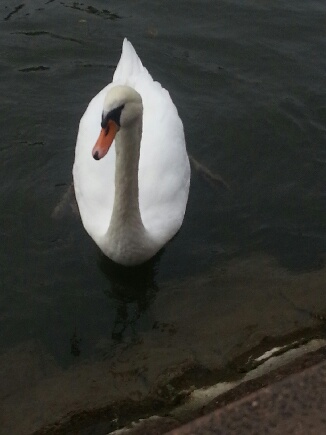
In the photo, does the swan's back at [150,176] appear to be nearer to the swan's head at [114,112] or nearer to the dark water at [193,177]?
the dark water at [193,177]

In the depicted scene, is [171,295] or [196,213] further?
[196,213]

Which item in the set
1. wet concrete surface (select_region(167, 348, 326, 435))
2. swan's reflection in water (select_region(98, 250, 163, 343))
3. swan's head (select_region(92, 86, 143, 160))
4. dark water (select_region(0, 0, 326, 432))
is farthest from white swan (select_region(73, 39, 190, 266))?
wet concrete surface (select_region(167, 348, 326, 435))

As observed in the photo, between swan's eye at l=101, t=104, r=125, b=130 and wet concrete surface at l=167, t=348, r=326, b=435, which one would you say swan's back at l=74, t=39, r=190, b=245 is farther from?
wet concrete surface at l=167, t=348, r=326, b=435

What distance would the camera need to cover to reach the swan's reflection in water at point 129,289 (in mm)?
5148

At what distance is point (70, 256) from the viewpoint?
5641 millimetres

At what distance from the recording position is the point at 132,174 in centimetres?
481

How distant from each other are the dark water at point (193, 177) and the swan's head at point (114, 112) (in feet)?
4.72

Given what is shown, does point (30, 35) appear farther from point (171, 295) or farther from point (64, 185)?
point (171, 295)

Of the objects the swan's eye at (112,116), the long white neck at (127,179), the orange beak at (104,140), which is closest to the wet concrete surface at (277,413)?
the orange beak at (104,140)

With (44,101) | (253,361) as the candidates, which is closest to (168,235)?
(253,361)

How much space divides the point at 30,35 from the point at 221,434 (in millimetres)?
6605

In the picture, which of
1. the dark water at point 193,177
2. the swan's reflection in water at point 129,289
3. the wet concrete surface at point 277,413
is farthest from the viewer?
the swan's reflection in water at point 129,289

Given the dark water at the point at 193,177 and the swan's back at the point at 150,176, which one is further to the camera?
the swan's back at the point at 150,176

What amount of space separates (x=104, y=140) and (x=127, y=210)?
2.54ft
